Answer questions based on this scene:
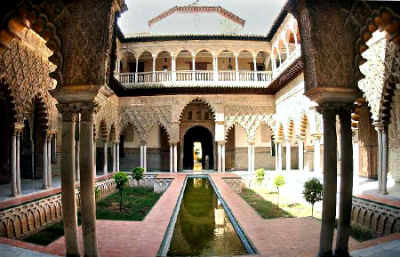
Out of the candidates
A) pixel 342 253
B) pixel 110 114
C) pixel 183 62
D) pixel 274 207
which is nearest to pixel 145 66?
pixel 183 62

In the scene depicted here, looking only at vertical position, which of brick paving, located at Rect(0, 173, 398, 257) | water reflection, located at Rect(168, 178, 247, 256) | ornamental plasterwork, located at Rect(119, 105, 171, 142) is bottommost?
water reflection, located at Rect(168, 178, 247, 256)

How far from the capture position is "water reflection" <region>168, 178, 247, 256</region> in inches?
225

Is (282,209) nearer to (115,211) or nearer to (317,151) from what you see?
(317,151)

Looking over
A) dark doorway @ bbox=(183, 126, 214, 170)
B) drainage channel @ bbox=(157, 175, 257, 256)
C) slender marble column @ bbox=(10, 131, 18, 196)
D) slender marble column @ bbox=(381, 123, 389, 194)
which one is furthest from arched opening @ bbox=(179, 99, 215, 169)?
slender marble column @ bbox=(381, 123, 389, 194)

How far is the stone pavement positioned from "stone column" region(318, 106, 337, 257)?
1.71 ft

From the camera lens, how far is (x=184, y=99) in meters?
18.8

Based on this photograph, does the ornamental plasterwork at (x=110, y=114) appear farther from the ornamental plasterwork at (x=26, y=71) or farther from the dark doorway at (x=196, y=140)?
the dark doorway at (x=196, y=140)

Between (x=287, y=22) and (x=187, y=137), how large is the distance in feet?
38.2

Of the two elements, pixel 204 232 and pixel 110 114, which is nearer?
pixel 204 232

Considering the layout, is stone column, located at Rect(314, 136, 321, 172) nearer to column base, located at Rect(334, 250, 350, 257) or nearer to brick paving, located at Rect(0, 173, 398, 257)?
brick paving, located at Rect(0, 173, 398, 257)

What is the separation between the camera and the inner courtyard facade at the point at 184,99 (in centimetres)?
408

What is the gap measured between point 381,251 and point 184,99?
15.2 metres

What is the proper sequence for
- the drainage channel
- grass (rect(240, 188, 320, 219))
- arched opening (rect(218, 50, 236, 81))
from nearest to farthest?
the drainage channel, grass (rect(240, 188, 320, 219)), arched opening (rect(218, 50, 236, 81))

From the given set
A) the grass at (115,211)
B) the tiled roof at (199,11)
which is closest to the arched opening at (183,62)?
the tiled roof at (199,11)
